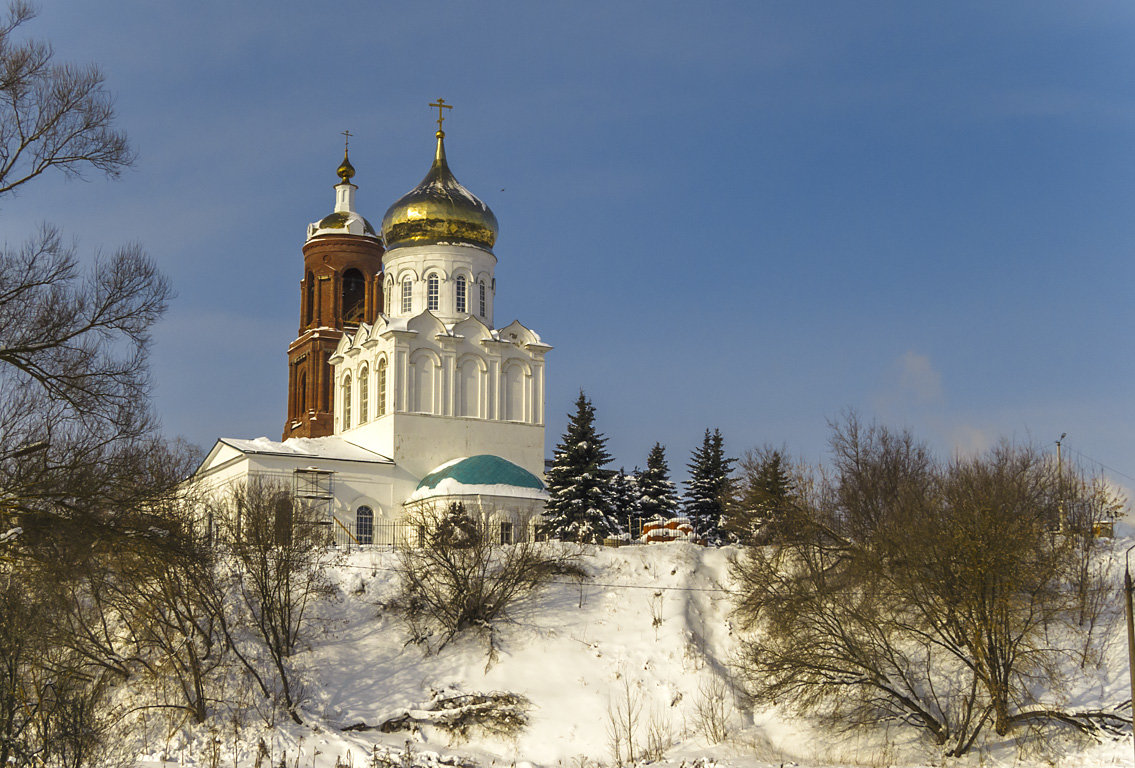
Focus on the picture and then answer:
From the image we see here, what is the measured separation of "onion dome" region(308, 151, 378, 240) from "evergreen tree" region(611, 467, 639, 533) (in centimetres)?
1734

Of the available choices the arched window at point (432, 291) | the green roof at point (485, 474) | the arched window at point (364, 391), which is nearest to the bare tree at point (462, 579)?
the green roof at point (485, 474)

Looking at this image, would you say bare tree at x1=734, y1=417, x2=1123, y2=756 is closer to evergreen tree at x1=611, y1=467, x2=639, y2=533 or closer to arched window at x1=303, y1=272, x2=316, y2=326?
evergreen tree at x1=611, y1=467, x2=639, y2=533

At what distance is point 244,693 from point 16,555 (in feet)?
35.4

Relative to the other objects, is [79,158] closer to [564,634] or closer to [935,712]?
[564,634]

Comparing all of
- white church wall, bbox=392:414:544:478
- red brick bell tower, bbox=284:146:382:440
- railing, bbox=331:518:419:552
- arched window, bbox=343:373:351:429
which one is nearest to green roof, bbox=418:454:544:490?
white church wall, bbox=392:414:544:478

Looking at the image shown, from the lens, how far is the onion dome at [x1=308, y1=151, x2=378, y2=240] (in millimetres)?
50844

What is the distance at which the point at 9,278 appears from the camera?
15.8m

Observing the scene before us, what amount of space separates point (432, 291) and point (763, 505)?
16072 mm

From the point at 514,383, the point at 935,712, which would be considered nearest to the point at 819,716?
the point at 935,712

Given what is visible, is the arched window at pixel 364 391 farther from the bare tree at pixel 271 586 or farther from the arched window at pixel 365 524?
the bare tree at pixel 271 586

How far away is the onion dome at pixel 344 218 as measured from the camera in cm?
5084

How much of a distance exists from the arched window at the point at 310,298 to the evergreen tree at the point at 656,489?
16615 mm

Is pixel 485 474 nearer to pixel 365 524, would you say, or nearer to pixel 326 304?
pixel 365 524

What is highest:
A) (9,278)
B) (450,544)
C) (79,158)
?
(79,158)
